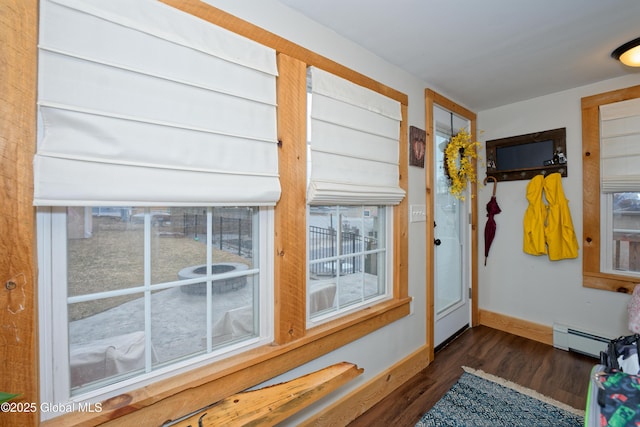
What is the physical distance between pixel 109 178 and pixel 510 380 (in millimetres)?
2901

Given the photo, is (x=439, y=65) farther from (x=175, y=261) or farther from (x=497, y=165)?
(x=175, y=261)

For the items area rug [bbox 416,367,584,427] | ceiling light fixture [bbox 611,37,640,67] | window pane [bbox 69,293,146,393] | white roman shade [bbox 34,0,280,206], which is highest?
ceiling light fixture [bbox 611,37,640,67]

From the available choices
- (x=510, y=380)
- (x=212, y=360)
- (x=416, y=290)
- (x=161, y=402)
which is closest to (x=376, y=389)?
(x=416, y=290)

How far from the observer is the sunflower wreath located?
281 centimetres

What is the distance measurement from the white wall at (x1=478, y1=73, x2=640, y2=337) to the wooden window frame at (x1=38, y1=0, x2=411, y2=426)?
205 centimetres

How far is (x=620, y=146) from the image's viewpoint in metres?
2.36

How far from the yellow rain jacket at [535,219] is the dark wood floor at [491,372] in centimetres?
94

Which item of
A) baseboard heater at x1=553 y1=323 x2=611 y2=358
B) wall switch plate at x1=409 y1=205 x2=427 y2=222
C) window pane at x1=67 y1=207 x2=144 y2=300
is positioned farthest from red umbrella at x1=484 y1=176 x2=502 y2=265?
window pane at x1=67 y1=207 x2=144 y2=300

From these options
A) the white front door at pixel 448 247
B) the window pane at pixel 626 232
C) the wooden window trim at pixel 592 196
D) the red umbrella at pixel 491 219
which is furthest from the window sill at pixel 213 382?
the window pane at pixel 626 232

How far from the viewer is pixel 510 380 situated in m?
2.22

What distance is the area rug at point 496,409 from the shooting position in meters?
1.79

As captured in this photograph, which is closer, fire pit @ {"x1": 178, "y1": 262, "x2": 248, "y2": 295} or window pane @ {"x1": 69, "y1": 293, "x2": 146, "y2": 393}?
window pane @ {"x1": 69, "y1": 293, "x2": 146, "y2": 393}

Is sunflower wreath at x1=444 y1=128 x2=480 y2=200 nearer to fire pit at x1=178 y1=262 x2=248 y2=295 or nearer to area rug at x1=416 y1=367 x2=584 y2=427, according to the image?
area rug at x1=416 y1=367 x2=584 y2=427

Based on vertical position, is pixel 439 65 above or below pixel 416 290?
above
